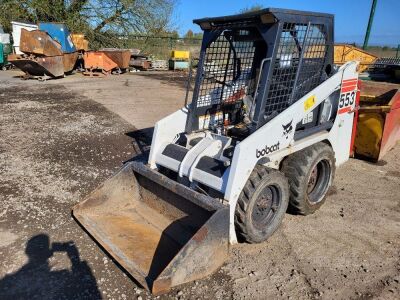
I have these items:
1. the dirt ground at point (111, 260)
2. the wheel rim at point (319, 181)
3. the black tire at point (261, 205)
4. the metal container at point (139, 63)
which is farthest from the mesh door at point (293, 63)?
the metal container at point (139, 63)

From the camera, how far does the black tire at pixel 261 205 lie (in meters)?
3.22

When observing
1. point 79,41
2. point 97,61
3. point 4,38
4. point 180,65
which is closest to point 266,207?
point 97,61

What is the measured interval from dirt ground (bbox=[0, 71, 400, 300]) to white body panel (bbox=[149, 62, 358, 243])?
20.4 inches

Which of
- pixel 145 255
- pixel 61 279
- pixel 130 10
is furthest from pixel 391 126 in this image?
pixel 130 10

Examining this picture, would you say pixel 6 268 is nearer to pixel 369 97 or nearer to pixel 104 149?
pixel 104 149

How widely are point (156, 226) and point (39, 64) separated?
493 inches

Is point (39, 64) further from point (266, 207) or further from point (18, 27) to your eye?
point (266, 207)

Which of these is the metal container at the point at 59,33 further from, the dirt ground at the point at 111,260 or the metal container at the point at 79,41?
the dirt ground at the point at 111,260

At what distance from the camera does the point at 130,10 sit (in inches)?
861

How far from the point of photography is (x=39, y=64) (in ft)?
45.7

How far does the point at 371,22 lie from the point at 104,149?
29.2 ft

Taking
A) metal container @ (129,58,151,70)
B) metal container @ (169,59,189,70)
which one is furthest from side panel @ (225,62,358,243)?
metal container @ (169,59,189,70)

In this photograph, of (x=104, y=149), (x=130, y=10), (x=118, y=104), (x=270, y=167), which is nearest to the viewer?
(x=270, y=167)

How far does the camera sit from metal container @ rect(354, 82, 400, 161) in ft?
17.9
